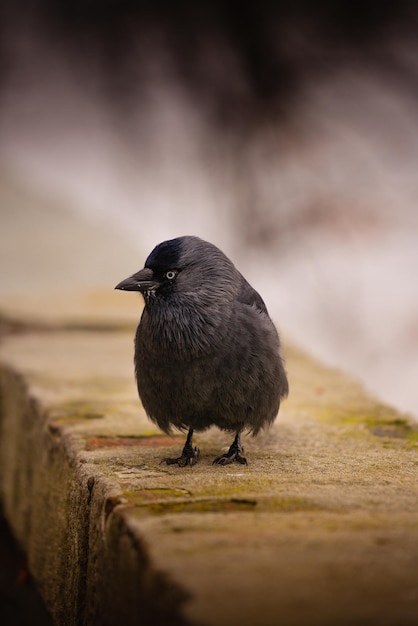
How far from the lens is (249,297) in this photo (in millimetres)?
2533

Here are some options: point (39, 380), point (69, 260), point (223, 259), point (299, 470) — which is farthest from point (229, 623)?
point (69, 260)

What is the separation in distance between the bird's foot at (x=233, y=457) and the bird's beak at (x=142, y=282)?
0.49 m

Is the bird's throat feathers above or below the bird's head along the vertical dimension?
below

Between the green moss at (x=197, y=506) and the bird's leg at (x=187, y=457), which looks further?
the bird's leg at (x=187, y=457)

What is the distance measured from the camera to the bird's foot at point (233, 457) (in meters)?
2.28

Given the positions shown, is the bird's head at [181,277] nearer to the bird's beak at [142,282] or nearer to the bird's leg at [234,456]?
the bird's beak at [142,282]

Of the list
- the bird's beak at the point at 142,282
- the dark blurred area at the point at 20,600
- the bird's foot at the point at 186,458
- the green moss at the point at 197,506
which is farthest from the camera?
the dark blurred area at the point at 20,600

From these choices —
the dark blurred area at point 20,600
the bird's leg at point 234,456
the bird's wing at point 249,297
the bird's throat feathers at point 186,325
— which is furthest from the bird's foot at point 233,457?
the dark blurred area at point 20,600

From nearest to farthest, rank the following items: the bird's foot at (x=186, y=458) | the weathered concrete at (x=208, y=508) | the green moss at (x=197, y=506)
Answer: the weathered concrete at (x=208, y=508)
the green moss at (x=197, y=506)
the bird's foot at (x=186, y=458)

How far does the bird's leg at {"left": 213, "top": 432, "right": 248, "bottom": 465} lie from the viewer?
2.28 meters

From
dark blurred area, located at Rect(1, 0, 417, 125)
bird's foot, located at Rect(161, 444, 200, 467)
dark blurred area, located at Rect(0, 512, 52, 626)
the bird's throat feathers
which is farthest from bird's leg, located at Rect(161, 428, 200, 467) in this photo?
dark blurred area, located at Rect(1, 0, 417, 125)

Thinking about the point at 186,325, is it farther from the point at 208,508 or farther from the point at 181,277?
the point at 208,508

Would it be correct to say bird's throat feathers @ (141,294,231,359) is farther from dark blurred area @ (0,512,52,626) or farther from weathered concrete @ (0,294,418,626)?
dark blurred area @ (0,512,52,626)

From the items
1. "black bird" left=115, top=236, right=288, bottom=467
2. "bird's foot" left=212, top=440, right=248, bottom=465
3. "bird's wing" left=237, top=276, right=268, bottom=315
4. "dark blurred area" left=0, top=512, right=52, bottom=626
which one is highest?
"bird's wing" left=237, top=276, right=268, bottom=315
